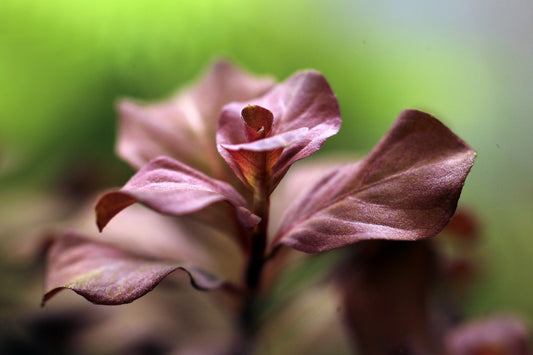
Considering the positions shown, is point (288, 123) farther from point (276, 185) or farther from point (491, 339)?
point (491, 339)

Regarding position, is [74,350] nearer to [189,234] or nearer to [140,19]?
[189,234]

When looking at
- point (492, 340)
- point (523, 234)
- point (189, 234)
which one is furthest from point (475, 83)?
point (189, 234)

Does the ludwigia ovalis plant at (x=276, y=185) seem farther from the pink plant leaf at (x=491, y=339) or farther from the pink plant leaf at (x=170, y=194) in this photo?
the pink plant leaf at (x=491, y=339)

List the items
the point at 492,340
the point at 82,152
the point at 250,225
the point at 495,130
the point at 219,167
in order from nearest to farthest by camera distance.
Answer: the point at 250,225 → the point at 219,167 → the point at 492,340 → the point at 82,152 → the point at 495,130

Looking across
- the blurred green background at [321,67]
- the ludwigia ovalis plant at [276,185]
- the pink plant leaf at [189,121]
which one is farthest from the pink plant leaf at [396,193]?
the blurred green background at [321,67]

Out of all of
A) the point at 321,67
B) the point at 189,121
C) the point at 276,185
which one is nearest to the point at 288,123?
the point at 276,185

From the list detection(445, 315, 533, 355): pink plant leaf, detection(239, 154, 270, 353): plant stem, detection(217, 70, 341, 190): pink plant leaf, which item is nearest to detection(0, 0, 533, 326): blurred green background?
detection(445, 315, 533, 355): pink plant leaf

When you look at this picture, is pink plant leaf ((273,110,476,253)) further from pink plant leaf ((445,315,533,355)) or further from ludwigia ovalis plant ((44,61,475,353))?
pink plant leaf ((445,315,533,355))

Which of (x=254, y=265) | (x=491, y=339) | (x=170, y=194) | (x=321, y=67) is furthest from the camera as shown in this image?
(x=321, y=67)
